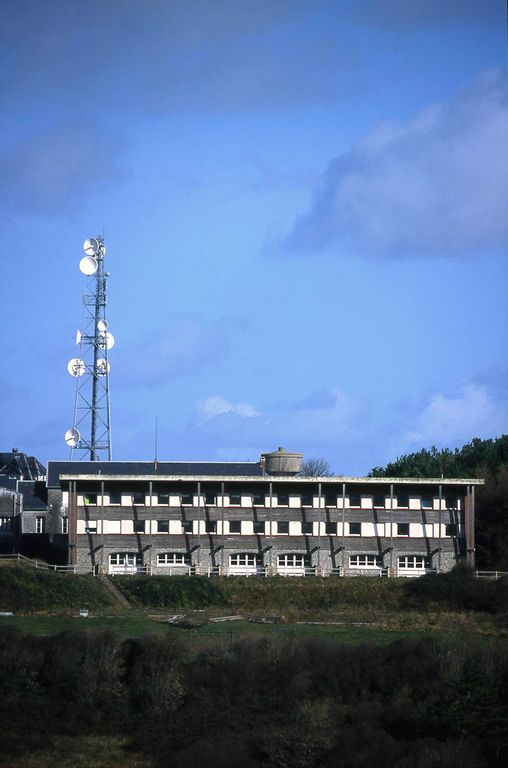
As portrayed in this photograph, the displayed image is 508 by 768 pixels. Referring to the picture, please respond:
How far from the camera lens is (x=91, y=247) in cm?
10544

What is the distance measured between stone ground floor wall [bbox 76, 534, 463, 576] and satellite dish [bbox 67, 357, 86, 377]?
23668mm

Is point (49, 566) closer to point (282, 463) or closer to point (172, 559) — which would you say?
point (172, 559)

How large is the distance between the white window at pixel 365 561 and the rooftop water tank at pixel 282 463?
8.66 meters

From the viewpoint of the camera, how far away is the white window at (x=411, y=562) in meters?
82.9

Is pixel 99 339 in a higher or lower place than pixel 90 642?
higher

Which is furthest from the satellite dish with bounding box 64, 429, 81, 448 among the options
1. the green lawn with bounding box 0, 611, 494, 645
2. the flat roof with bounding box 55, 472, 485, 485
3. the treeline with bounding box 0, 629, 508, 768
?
the treeline with bounding box 0, 629, 508, 768

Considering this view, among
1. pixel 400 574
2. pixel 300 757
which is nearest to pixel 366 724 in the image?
pixel 300 757

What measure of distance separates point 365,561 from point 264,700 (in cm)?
3808

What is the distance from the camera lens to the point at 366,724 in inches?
1618

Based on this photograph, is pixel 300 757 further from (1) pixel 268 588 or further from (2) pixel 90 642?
(1) pixel 268 588

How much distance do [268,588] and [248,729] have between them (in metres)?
33.8

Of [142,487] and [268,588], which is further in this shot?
[142,487]

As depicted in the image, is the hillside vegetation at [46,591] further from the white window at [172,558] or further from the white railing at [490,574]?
the white railing at [490,574]

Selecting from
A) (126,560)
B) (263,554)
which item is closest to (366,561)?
(263,554)
